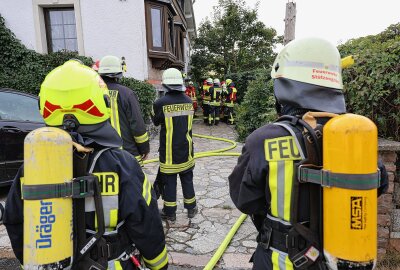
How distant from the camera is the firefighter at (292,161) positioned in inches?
58.3

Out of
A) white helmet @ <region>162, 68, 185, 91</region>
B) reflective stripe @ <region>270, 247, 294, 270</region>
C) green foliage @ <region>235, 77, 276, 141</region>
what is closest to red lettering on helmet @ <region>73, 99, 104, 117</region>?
reflective stripe @ <region>270, 247, 294, 270</region>

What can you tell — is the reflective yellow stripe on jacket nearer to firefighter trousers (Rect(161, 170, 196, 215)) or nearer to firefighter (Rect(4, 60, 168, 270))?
firefighter (Rect(4, 60, 168, 270))

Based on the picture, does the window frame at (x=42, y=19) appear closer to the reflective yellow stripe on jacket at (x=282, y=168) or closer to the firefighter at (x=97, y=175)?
the firefighter at (x=97, y=175)

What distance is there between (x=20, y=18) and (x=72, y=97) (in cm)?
1070

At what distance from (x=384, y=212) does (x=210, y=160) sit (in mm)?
5030

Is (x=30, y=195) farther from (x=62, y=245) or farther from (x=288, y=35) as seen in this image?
(x=288, y=35)

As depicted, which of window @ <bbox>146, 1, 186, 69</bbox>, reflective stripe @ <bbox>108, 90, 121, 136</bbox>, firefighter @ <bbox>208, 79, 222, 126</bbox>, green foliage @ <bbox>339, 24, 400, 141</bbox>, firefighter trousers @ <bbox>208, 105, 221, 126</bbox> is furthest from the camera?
firefighter trousers @ <bbox>208, 105, 221, 126</bbox>

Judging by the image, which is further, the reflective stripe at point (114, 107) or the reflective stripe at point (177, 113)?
the reflective stripe at point (177, 113)

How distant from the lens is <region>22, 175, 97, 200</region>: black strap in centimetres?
128

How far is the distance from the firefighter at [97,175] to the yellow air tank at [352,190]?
925 millimetres

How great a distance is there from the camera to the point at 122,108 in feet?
12.3

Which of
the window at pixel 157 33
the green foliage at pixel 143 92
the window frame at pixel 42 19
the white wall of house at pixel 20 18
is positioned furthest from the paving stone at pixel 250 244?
the white wall of house at pixel 20 18

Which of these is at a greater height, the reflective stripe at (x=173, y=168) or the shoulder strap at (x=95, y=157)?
the shoulder strap at (x=95, y=157)

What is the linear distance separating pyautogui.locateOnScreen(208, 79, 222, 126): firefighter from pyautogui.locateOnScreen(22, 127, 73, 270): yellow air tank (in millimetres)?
11791
